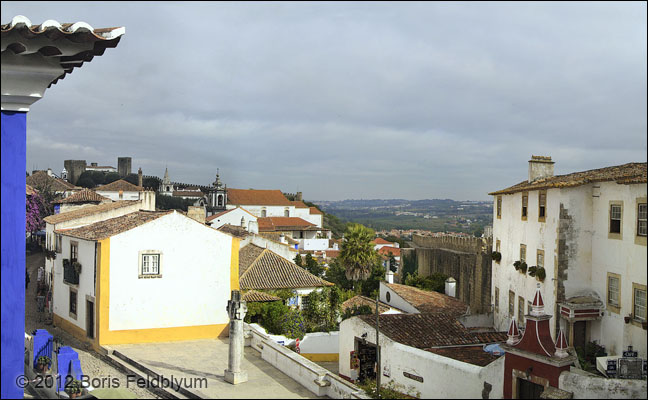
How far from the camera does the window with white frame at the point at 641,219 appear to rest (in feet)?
52.8

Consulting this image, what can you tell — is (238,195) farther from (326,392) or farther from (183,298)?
(326,392)

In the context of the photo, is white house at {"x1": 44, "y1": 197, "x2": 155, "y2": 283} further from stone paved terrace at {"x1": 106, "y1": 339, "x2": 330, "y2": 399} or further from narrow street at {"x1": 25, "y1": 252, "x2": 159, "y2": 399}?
stone paved terrace at {"x1": 106, "y1": 339, "x2": 330, "y2": 399}

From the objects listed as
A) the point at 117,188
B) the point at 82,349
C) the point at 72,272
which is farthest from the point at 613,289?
the point at 117,188

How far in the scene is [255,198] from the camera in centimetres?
9919

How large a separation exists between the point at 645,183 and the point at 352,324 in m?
9.98

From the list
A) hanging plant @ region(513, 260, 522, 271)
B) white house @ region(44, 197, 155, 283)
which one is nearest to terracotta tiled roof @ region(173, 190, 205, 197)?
white house @ region(44, 197, 155, 283)

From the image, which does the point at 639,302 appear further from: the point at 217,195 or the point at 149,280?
Answer: the point at 217,195

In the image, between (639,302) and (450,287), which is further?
(450,287)

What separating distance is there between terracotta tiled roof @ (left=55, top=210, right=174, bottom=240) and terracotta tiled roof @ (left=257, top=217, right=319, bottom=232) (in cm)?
5067

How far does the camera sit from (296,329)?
24516mm

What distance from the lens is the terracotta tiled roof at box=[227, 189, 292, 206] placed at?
97.9 m

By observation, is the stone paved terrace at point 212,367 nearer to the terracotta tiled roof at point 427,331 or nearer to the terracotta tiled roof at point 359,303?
the terracotta tiled roof at point 427,331

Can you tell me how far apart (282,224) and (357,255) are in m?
43.3

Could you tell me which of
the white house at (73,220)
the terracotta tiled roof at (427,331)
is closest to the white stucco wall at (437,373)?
the terracotta tiled roof at (427,331)
